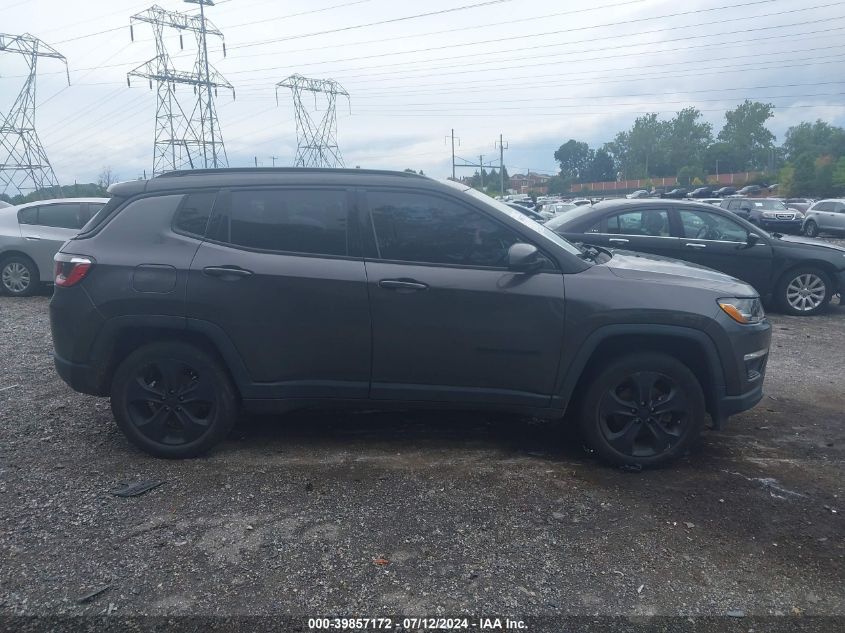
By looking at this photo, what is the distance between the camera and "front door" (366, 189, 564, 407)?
432 cm

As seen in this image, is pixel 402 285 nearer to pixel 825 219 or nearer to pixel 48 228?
pixel 48 228

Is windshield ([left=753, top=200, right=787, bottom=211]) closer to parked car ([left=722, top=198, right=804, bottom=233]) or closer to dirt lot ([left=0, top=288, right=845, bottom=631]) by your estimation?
parked car ([left=722, top=198, right=804, bottom=233])

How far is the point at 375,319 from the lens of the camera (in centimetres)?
436

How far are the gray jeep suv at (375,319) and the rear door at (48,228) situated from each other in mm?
7346

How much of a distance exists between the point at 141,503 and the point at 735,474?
3578 millimetres

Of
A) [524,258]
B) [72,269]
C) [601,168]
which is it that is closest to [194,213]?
[72,269]

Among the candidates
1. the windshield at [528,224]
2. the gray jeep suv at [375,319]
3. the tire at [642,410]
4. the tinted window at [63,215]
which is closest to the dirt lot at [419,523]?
the tire at [642,410]

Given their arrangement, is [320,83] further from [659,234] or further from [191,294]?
[191,294]

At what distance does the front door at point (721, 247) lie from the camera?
941cm

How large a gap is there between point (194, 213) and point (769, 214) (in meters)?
28.9

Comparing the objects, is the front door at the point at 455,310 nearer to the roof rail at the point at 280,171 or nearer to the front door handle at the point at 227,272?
the roof rail at the point at 280,171

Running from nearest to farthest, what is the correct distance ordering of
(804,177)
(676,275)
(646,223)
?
(676,275) → (646,223) → (804,177)

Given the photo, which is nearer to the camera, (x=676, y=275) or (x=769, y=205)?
(x=676, y=275)

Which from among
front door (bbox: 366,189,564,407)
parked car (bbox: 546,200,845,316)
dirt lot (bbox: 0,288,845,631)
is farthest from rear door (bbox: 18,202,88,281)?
front door (bbox: 366,189,564,407)
